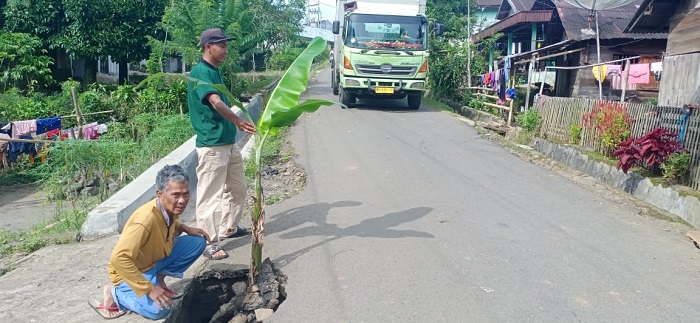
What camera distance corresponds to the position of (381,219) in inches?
246

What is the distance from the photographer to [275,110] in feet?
16.5

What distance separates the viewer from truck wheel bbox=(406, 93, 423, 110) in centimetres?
1657

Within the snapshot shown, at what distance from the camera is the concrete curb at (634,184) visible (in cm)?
655

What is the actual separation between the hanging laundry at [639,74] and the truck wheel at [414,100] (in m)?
5.70

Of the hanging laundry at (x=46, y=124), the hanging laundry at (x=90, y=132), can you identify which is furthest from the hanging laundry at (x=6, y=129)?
the hanging laundry at (x=90, y=132)

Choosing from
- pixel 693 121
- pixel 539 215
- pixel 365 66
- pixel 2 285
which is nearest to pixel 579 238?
pixel 539 215

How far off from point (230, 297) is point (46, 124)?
32.1 ft

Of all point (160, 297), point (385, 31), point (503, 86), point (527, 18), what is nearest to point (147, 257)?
point (160, 297)

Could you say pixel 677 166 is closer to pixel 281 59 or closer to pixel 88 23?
pixel 88 23

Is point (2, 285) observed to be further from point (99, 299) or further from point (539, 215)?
point (539, 215)

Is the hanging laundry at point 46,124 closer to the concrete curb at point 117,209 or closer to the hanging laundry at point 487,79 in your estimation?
the concrete curb at point 117,209

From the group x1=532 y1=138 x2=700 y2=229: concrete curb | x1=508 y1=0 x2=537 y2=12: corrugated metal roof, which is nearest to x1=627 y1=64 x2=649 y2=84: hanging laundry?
x1=532 y1=138 x2=700 y2=229: concrete curb

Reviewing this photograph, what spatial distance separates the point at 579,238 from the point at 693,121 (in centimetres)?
274

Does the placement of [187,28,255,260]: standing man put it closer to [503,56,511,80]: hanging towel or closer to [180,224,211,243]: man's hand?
[180,224,211,243]: man's hand
